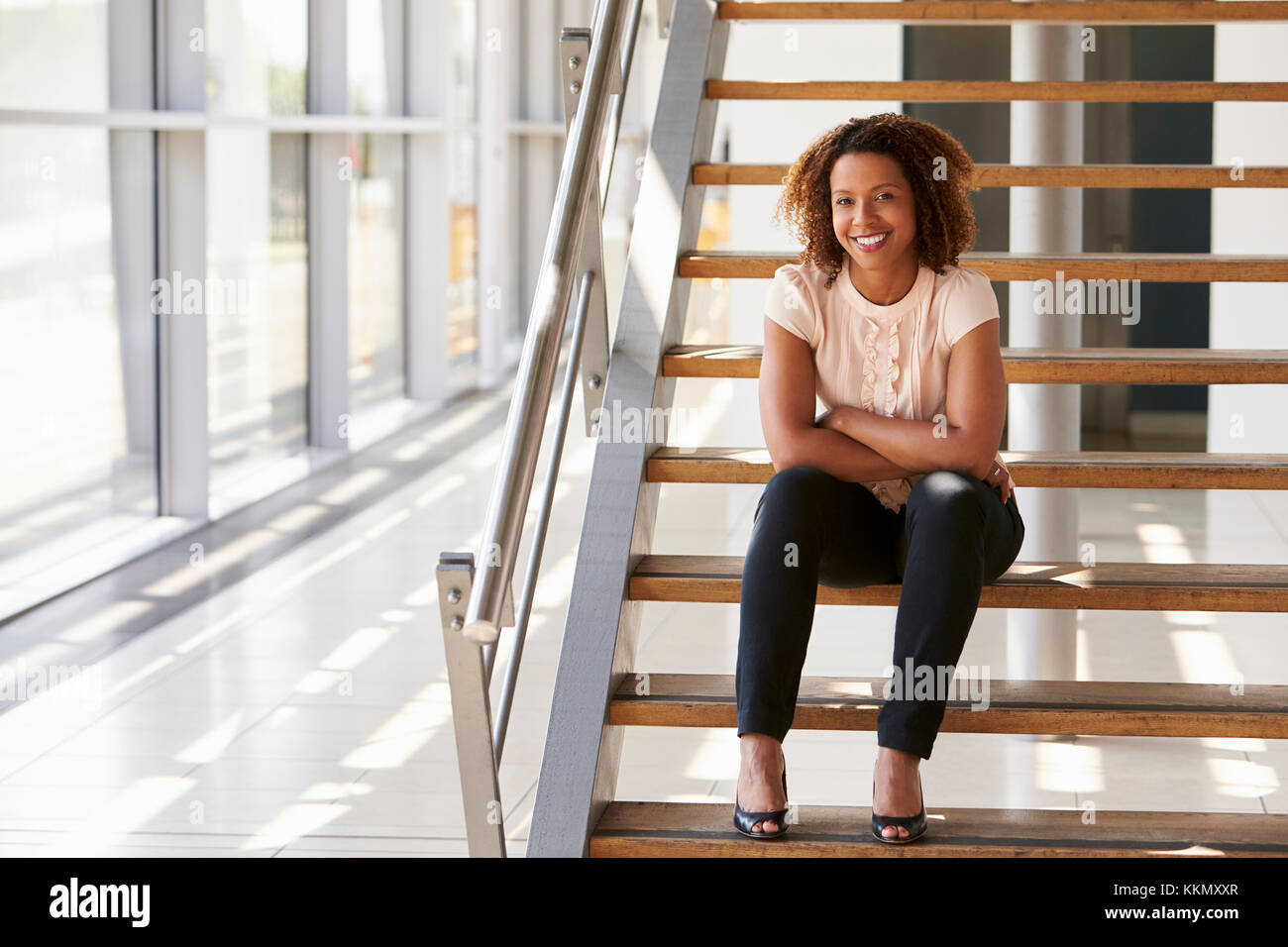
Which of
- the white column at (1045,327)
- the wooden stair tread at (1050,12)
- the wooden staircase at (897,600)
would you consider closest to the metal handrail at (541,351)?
the wooden staircase at (897,600)

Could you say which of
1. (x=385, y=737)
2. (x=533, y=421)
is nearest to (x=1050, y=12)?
(x=533, y=421)

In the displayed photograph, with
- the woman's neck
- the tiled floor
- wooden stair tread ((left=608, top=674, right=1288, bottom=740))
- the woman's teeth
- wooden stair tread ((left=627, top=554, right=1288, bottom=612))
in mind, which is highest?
the woman's teeth

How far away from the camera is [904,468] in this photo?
2457 millimetres

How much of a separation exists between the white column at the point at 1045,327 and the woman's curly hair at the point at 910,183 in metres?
1.50

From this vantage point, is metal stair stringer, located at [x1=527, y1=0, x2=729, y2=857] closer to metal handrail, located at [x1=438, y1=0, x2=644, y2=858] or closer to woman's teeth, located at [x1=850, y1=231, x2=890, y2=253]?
metal handrail, located at [x1=438, y1=0, x2=644, y2=858]

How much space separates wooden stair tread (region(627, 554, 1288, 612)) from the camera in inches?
105

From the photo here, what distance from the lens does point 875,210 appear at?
8.27ft

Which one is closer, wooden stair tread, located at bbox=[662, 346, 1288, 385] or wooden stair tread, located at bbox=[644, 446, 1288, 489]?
wooden stair tread, located at bbox=[644, 446, 1288, 489]

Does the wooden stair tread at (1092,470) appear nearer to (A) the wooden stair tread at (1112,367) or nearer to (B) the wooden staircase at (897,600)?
(B) the wooden staircase at (897,600)

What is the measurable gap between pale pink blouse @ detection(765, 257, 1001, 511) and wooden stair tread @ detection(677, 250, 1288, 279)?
677 millimetres

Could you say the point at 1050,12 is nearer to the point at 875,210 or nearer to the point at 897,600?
the point at 875,210

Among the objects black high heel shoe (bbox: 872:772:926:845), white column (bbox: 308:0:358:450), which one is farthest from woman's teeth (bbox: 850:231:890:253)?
white column (bbox: 308:0:358:450)
